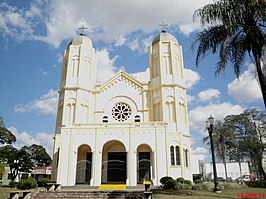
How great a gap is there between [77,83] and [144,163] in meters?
12.4

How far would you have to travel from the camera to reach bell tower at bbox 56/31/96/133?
28.0 m

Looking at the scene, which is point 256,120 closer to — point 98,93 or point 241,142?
point 241,142

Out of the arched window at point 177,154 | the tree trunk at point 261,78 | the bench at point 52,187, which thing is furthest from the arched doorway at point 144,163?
the tree trunk at point 261,78

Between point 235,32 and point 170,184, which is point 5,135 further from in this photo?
point 235,32

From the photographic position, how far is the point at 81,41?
31.7m

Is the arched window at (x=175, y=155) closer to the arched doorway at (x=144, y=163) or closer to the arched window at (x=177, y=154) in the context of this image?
the arched window at (x=177, y=154)

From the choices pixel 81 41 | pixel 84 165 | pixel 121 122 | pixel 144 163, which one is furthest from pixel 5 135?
pixel 144 163

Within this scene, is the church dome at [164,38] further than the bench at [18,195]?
Yes

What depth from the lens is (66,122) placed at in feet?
90.5

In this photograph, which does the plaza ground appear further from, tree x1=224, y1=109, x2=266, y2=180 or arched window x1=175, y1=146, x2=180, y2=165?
tree x1=224, y1=109, x2=266, y2=180

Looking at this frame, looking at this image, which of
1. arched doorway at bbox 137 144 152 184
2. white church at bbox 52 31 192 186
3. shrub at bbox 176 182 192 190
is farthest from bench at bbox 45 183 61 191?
shrub at bbox 176 182 192 190

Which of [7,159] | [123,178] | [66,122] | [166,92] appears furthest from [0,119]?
[166,92]

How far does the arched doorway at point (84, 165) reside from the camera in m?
24.3

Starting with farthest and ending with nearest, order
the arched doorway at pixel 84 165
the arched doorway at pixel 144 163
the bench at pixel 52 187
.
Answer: the arched doorway at pixel 84 165
the arched doorway at pixel 144 163
the bench at pixel 52 187
